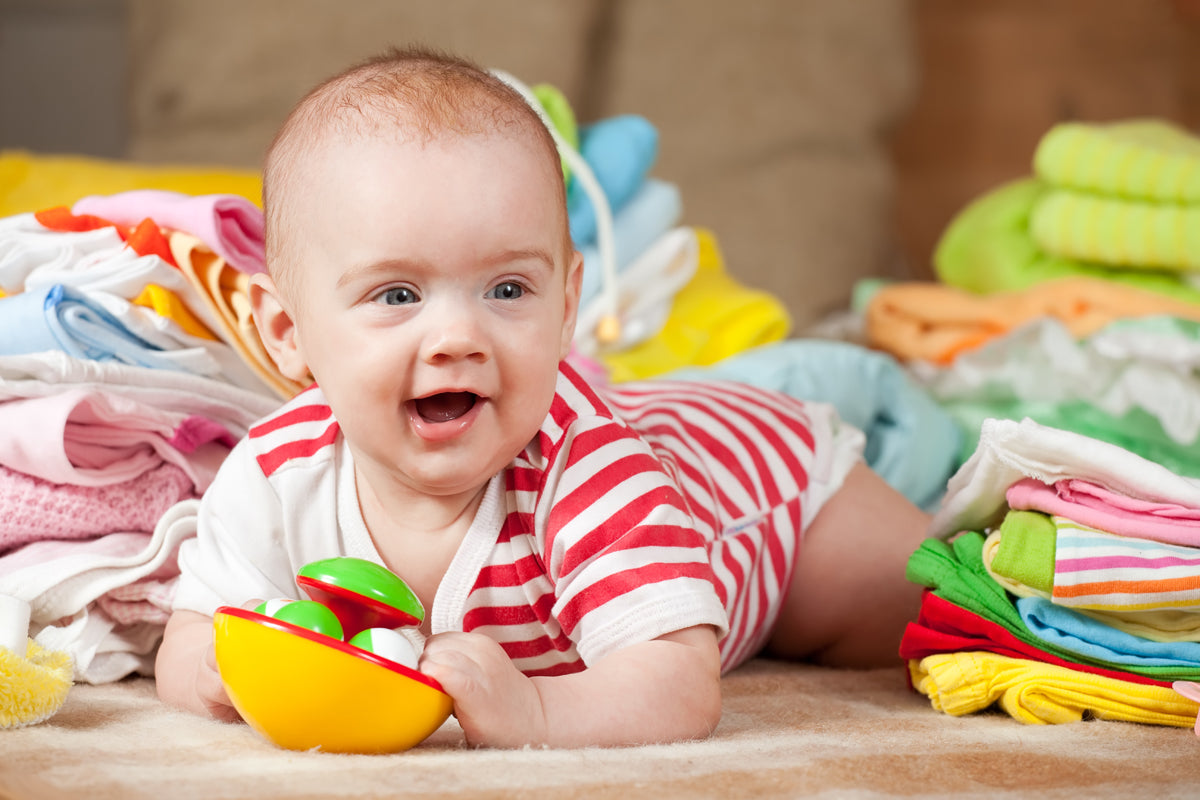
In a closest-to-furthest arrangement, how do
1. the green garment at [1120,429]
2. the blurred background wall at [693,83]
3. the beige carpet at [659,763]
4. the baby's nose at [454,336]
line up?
1. the beige carpet at [659,763]
2. the baby's nose at [454,336]
3. the green garment at [1120,429]
4. the blurred background wall at [693,83]

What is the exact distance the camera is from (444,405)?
810mm

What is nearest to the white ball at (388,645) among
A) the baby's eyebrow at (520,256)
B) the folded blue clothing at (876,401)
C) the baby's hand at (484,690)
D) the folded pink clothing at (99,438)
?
the baby's hand at (484,690)

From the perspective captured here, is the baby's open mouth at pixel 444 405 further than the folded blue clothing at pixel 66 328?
No

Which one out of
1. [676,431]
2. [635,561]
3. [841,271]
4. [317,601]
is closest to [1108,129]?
[841,271]

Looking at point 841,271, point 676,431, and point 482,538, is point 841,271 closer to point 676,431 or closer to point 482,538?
point 676,431

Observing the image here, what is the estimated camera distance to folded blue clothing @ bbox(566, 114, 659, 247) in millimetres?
1479

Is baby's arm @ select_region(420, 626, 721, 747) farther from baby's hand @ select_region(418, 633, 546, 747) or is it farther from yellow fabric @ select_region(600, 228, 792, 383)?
yellow fabric @ select_region(600, 228, 792, 383)

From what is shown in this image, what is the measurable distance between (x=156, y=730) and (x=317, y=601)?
0.13 m

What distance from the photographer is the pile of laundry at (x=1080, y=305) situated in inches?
52.1

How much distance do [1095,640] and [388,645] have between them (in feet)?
1.50

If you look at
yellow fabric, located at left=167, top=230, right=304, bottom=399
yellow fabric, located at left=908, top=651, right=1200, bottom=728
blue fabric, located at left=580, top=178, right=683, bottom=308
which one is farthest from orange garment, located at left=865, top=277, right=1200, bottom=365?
yellow fabric, located at left=167, top=230, right=304, bottom=399

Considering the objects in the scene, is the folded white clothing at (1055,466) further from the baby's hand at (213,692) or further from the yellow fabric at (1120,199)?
the yellow fabric at (1120,199)

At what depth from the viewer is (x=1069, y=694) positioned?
0.82 m

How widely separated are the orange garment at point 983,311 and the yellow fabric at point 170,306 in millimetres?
898
